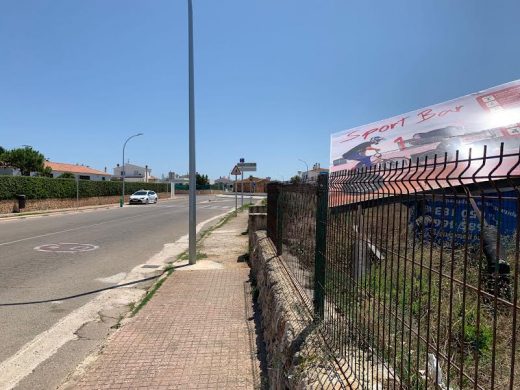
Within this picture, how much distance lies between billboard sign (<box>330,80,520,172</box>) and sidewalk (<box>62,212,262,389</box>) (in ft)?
14.6

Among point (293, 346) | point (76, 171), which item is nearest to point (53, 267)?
point (293, 346)

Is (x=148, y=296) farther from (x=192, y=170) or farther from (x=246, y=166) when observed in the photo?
(x=246, y=166)

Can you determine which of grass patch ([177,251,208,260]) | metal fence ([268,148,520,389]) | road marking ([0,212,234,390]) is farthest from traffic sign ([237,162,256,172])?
metal fence ([268,148,520,389])

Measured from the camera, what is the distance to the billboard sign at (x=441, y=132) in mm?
8789

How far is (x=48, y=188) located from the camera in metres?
34.0

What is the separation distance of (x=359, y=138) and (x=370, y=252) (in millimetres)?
10562

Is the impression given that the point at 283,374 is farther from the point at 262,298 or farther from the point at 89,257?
the point at 89,257

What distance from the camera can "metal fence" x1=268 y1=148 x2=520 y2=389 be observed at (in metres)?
2.27

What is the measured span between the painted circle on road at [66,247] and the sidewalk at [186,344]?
5.47m

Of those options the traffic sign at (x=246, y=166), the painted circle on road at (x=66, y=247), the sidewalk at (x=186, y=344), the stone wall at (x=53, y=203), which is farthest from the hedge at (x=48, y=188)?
the sidewalk at (x=186, y=344)

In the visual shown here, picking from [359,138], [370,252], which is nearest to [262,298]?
[370,252]

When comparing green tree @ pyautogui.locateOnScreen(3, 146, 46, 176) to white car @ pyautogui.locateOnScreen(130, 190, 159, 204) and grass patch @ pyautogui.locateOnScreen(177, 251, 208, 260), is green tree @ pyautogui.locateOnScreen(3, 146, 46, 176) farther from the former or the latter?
grass patch @ pyautogui.locateOnScreen(177, 251, 208, 260)

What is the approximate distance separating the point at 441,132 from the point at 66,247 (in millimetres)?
10613

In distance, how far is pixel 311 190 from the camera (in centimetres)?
454
